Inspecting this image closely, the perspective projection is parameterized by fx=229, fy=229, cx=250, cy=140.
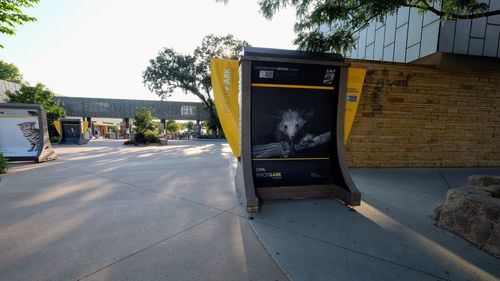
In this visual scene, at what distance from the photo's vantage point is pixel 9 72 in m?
38.9

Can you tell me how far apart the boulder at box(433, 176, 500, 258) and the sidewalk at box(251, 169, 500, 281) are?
0.38ft

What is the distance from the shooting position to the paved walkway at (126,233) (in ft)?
7.04

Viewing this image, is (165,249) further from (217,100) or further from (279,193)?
(217,100)

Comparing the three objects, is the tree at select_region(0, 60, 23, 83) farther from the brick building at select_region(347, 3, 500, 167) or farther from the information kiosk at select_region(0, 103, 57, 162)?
the brick building at select_region(347, 3, 500, 167)

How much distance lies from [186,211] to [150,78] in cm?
2736

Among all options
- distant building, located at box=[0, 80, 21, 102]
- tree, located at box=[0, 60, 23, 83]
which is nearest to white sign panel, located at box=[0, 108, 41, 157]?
distant building, located at box=[0, 80, 21, 102]

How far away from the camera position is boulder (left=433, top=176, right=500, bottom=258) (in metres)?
2.56

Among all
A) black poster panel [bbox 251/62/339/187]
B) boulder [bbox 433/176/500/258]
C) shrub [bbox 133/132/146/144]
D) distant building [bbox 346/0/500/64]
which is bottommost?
shrub [bbox 133/132/146/144]

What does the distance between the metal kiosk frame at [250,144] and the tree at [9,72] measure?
5310 cm

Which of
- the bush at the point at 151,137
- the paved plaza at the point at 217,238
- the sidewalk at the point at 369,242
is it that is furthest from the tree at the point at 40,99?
the sidewalk at the point at 369,242

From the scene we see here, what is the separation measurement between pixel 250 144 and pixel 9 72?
55.1 m

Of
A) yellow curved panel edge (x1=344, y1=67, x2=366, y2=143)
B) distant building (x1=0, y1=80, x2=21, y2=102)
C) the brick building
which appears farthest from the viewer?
distant building (x1=0, y1=80, x2=21, y2=102)

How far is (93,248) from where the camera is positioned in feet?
8.21

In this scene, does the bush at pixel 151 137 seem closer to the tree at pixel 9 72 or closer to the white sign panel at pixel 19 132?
the white sign panel at pixel 19 132
